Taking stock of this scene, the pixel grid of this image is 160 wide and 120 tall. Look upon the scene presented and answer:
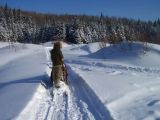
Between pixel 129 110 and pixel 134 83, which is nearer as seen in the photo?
pixel 129 110

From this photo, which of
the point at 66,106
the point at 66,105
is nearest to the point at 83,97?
the point at 66,105

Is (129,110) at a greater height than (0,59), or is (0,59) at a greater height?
(129,110)

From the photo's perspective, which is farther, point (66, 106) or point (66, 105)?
point (66, 105)

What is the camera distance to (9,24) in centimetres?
9812

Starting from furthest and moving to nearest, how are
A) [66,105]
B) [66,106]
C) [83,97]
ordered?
[83,97]
[66,105]
[66,106]

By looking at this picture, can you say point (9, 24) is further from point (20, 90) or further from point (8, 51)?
point (20, 90)

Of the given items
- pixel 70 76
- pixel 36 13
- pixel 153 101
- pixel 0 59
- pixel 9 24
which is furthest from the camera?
pixel 36 13

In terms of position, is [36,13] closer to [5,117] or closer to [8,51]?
[8,51]

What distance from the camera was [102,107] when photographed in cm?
952

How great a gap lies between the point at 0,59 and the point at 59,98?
51.5 ft

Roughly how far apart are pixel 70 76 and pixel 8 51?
17788mm

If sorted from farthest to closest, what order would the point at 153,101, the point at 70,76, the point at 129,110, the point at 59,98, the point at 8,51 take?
the point at 8,51 < the point at 70,76 < the point at 59,98 < the point at 153,101 < the point at 129,110

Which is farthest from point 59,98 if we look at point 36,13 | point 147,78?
point 36,13

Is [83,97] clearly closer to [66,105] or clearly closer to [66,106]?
[66,105]
